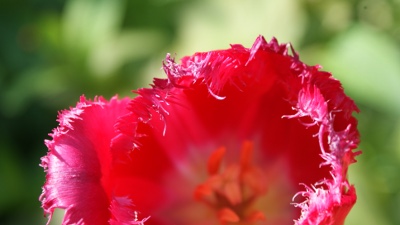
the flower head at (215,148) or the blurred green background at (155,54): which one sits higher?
the blurred green background at (155,54)

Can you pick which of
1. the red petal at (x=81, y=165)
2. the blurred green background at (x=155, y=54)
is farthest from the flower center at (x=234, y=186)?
the blurred green background at (x=155, y=54)

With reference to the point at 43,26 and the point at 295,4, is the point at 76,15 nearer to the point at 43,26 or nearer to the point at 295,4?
the point at 43,26

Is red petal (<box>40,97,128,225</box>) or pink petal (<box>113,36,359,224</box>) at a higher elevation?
pink petal (<box>113,36,359,224</box>)

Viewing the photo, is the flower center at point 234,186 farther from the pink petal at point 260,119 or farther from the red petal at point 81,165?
the red petal at point 81,165

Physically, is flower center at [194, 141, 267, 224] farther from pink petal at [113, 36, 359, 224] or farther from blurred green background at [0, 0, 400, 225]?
blurred green background at [0, 0, 400, 225]

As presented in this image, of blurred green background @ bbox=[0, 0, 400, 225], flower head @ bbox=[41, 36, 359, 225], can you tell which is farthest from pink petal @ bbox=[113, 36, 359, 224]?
blurred green background @ bbox=[0, 0, 400, 225]

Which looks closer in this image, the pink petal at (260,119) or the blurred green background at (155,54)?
the pink petal at (260,119)

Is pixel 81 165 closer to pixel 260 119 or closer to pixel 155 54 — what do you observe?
pixel 260 119

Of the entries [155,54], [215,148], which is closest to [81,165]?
[215,148]
